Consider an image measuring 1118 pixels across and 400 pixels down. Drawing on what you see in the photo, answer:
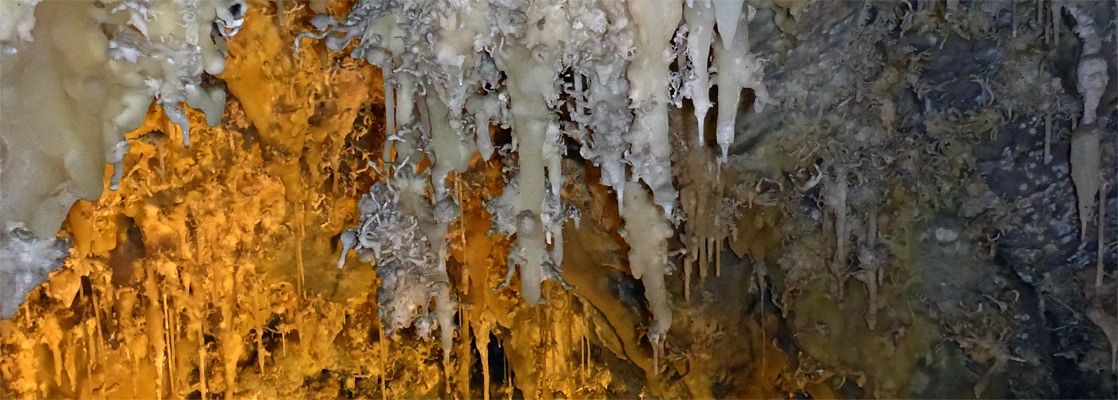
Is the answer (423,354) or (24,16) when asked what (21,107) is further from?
(423,354)

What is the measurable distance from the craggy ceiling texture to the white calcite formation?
0.25 m

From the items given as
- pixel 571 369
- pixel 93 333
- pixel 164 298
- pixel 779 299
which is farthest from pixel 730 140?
pixel 93 333

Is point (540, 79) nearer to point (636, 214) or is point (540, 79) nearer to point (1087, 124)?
point (636, 214)

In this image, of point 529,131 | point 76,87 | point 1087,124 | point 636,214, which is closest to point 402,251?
point 529,131

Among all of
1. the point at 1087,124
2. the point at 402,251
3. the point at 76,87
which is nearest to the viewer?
the point at 76,87

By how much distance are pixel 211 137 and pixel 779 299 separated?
298cm

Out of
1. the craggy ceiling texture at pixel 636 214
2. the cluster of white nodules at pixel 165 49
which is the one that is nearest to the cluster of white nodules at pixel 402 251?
the craggy ceiling texture at pixel 636 214

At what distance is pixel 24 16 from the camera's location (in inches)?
85.4

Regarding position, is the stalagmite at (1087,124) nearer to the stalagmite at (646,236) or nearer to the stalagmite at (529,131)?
the stalagmite at (646,236)

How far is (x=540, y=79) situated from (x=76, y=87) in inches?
59.1

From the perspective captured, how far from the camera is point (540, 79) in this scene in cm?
302

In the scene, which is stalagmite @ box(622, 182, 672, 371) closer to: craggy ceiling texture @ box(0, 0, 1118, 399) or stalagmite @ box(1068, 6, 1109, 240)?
craggy ceiling texture @ box(0, 0, 1118, 399)

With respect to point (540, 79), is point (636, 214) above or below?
below

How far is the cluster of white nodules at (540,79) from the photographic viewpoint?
116 inches
